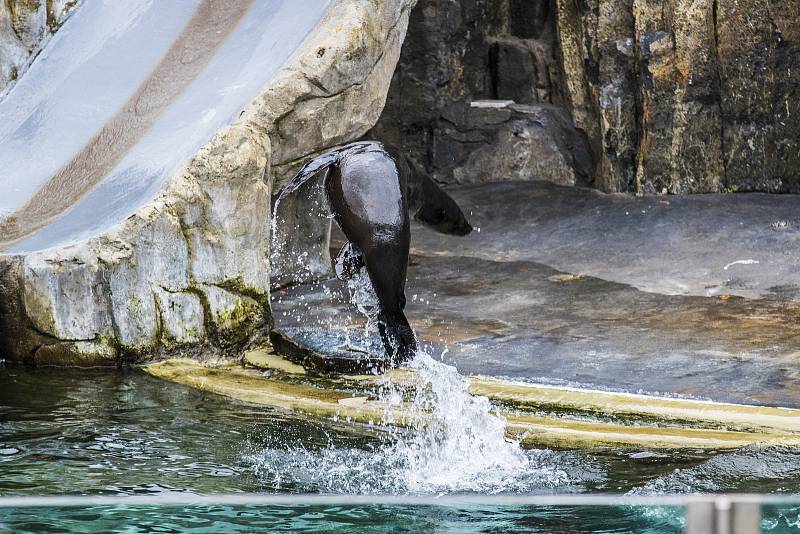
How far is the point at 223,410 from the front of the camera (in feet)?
15.0

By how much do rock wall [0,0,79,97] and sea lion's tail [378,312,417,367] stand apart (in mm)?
3386

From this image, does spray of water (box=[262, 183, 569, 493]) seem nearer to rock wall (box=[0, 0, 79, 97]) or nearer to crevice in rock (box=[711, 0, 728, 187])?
rock wall (box=[0, 0, 79, 97])

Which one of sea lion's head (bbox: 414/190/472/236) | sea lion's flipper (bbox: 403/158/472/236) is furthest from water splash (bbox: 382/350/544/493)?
sea lion's head (bbox: 414/190/472/236)

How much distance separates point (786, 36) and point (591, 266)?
2153mm

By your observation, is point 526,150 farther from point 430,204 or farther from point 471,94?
point 430,204

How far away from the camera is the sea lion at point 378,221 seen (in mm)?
4723

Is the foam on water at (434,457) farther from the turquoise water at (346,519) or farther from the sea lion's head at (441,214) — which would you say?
the sea lion's head at (441,214)

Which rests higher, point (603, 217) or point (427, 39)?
point (427, 39)

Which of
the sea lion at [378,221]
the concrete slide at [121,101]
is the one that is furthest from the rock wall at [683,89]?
the sea lion at [378,221]

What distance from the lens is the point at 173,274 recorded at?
5.27 m

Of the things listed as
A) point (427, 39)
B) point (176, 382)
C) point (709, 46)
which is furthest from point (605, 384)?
point (427, 39)

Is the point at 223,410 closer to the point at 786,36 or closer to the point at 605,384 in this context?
the point at 605,384

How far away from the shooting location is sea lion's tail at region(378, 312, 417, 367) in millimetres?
4816

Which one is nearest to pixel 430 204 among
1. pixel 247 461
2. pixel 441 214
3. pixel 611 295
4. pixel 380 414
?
pixel 441 214
